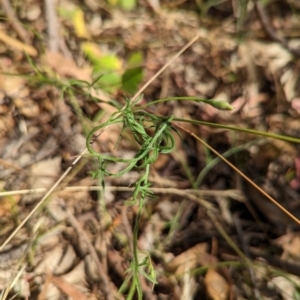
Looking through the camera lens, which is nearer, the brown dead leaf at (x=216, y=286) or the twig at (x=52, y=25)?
the brown dead leaf at (x=216, y=286)

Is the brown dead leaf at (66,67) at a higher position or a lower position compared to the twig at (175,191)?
higher

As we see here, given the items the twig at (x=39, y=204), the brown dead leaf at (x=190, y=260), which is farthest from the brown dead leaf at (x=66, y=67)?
the brown dead leaf at (x=190, y=260)

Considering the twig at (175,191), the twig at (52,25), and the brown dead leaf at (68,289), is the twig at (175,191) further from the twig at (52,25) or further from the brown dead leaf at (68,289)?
the twig at (52,25)

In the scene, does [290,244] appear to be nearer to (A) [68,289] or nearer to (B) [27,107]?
(A) [68,289]

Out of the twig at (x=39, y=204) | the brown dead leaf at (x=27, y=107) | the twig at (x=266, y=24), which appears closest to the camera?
the twig at (x=39, y=204)

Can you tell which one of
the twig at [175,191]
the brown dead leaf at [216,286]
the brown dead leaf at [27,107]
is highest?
the brown dead leaf at [27,107]

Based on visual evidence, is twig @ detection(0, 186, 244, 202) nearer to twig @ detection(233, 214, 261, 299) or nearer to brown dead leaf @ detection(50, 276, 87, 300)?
twig @ detection(233, 214, 261, 299)

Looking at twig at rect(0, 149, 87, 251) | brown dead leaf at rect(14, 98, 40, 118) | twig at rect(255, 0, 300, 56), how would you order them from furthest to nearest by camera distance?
twig at rect(255, 0, 300, 56)
brown dead leaf at rect(14, 98, 40, 118)
twig at rect(0, 149, 87, 251)

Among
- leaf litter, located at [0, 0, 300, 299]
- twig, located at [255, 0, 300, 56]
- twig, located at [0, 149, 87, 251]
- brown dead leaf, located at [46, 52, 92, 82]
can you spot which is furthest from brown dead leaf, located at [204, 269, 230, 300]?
twig, located at [255, 0, 300, 56]
